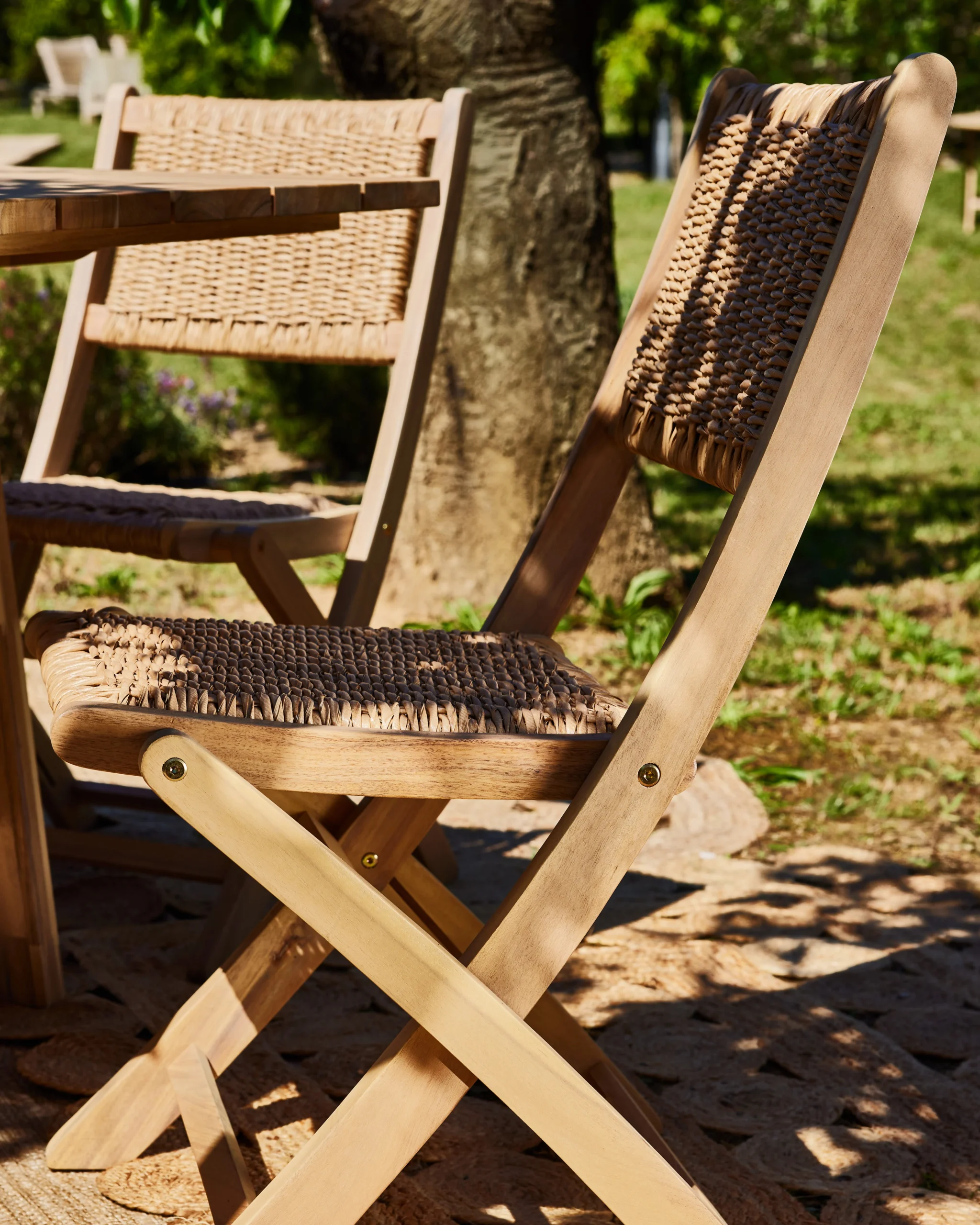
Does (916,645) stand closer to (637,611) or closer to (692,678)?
(637,611)

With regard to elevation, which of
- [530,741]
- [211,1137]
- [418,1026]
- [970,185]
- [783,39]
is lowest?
[211,1137]

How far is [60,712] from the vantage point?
1369 mm

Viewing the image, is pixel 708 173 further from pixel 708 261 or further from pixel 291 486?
pixel 291 486

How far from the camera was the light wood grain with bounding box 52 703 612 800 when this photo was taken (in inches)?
53.2

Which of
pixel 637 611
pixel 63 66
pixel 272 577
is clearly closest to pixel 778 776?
pixel 637 611

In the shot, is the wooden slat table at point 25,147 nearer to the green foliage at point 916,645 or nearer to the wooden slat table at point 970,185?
the wooden slat table at point 970,185

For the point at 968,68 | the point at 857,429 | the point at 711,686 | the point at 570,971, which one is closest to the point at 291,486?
the point at 857,429

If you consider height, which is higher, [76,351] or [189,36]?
[189,36]

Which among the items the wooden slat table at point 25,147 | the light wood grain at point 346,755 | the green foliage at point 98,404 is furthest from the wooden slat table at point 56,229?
the wooden slat table at point 25,147

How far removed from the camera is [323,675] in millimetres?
1566

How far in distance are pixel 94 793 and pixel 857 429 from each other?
6218 millimetres

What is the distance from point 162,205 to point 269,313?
4.09ft

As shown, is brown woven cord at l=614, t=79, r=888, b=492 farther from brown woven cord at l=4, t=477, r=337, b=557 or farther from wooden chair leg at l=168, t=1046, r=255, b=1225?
wooden chair leg at l=168, t=1046, r=255, b=1225

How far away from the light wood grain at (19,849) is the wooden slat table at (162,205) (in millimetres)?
463
